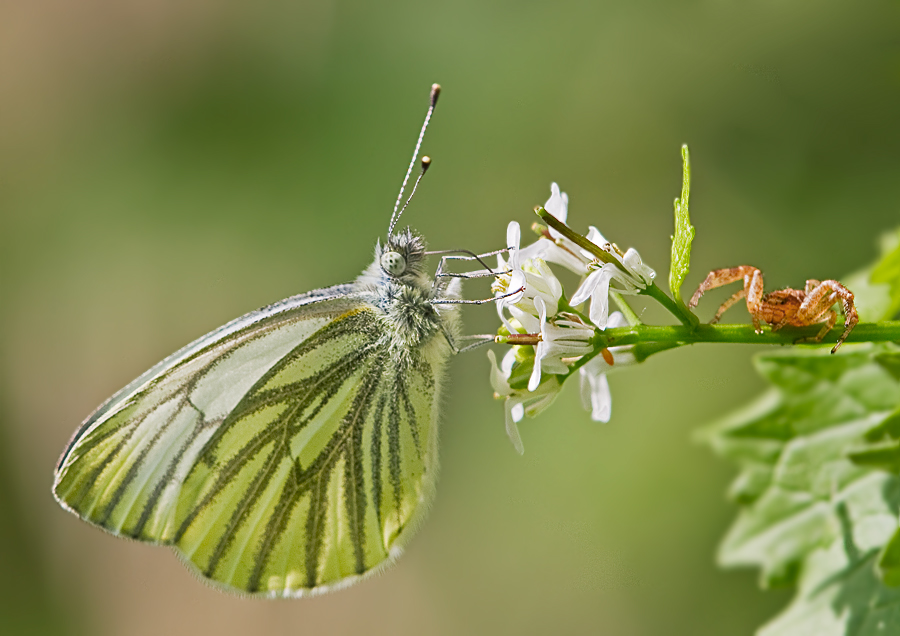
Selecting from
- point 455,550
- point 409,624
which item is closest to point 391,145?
point 455,550

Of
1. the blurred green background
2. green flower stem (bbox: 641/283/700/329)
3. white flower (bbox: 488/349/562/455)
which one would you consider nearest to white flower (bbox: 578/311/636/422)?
white flower (bbox: 488/349/562/455)

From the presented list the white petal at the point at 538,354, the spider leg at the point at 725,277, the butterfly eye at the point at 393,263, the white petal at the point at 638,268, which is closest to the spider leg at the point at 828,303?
the spider leg at the point at 725,277

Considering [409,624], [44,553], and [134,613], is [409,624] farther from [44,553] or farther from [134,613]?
[44,553]

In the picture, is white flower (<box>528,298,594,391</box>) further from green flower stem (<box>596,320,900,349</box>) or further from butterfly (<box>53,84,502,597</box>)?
butterfly (<box>53,84,502,597</box>)

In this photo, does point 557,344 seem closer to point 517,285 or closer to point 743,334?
point 517,285

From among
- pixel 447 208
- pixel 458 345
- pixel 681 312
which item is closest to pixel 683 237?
pixel 681 312

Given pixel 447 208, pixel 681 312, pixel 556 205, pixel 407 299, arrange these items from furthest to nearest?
pixel 447 208 < pixel 407 299 < pixel 556 205 < pixel 681 312
